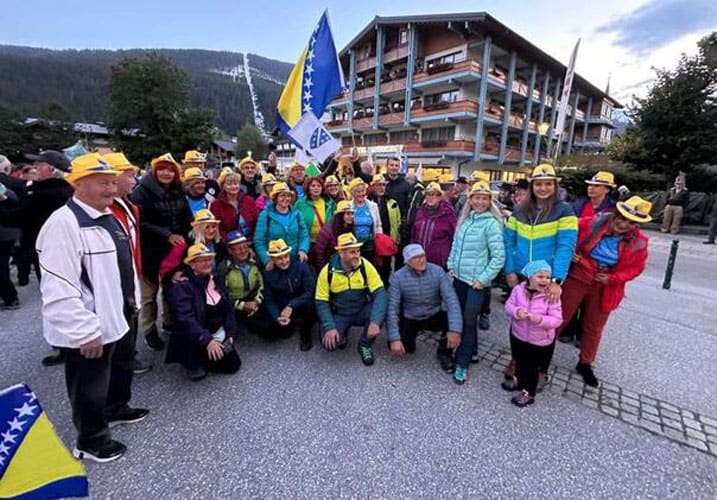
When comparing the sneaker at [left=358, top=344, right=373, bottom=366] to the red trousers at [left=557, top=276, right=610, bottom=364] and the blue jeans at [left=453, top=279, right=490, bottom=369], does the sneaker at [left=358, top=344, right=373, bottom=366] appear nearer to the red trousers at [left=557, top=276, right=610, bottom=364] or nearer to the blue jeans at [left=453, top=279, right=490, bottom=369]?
the blue jeans at [left=453, top=279, right=490, bottom=369]

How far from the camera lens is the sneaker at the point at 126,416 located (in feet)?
8.57

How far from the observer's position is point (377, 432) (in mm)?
2641

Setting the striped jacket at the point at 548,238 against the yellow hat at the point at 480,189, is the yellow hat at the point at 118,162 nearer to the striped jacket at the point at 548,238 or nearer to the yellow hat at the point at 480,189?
the yellow hat at the point at 480,189

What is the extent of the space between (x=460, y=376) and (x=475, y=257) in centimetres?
121

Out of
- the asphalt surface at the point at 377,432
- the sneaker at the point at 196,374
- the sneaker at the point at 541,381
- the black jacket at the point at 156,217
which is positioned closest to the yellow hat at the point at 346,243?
the asphalt surface at the point at 377,432

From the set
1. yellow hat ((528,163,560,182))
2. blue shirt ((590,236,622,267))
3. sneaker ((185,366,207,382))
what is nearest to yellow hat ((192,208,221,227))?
sneaker ((185,366,207,382))

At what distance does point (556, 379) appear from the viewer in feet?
11.1

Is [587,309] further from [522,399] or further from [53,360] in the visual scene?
[53,360]

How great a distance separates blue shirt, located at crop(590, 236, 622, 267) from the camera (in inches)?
121

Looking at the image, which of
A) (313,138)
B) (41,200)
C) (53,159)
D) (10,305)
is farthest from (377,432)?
(10,305)

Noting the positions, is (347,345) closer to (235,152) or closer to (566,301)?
(566,301)

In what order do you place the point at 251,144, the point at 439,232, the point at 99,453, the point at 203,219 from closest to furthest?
the point at 99,453
the point at 203,219
the point at 439,232
the point at 251,144

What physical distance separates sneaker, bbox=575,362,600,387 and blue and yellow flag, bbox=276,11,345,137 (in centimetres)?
536

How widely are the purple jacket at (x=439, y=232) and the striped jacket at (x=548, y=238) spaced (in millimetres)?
922
